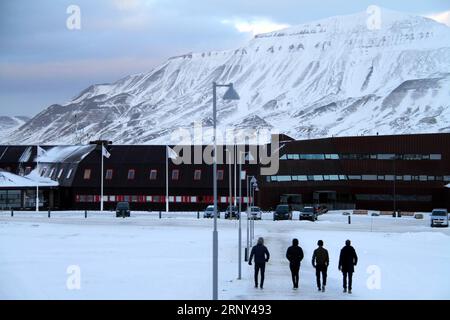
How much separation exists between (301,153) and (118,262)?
71976 mm

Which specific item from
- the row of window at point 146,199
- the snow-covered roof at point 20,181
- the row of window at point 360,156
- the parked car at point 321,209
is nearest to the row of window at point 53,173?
the snow-covered roof at point 20,181

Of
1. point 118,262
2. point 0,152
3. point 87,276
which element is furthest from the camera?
point 0,152

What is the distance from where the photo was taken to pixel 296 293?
26672 millimetres

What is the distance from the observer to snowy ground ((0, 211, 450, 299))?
2708 cm

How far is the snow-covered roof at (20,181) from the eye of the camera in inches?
4033

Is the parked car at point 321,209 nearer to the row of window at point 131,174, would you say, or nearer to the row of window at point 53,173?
the row of window at point 131,174

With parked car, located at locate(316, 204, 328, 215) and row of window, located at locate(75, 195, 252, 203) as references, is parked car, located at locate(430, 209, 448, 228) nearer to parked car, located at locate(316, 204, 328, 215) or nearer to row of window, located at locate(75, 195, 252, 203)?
parked car, located at locate(316, 204, 328, 215)

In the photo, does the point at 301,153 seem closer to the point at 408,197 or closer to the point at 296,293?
the point at 408,197

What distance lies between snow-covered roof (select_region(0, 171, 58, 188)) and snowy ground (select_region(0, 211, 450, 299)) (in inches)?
1384

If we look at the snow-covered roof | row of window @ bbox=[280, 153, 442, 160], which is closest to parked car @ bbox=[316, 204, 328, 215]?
row of window @ bbox=[280, 153, 442, 160]

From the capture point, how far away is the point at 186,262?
123 feet

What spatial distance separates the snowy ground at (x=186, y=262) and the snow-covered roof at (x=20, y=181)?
1384 inches
